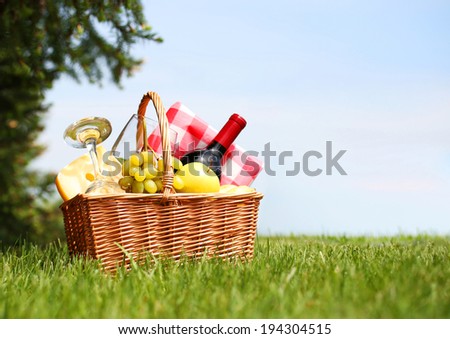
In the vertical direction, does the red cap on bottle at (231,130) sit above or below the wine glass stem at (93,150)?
above

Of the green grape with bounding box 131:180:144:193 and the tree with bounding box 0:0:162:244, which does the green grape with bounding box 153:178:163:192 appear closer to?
the green grape with bounding box 131:180:144:193

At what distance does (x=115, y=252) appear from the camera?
198 centimetres

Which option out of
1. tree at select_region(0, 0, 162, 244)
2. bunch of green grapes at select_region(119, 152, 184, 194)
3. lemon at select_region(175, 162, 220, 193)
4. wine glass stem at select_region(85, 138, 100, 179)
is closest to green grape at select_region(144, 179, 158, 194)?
bunch of green grapes at select_region(119, 152, 184, 194)

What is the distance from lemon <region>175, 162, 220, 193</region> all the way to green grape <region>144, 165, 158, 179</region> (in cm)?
10

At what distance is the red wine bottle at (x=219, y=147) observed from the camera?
231 centimetres

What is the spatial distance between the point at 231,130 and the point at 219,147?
0.36ft

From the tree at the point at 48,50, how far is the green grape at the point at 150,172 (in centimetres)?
167

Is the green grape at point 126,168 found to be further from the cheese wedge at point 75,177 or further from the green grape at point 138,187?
the cheese wedge at point 75,177

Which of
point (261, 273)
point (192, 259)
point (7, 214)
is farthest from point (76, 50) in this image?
point (261, 273)

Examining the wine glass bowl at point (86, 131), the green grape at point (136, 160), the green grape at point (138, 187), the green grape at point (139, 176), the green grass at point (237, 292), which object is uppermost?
the wine glass bowl at point (86, 131)

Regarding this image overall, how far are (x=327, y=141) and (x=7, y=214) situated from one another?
2.64 meters

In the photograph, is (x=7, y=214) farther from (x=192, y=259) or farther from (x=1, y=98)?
(x=192, y=259)

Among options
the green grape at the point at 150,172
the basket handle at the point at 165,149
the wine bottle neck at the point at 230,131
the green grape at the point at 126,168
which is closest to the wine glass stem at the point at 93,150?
the green grape at the point at 126,168

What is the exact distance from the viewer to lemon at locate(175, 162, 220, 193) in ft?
6.75
